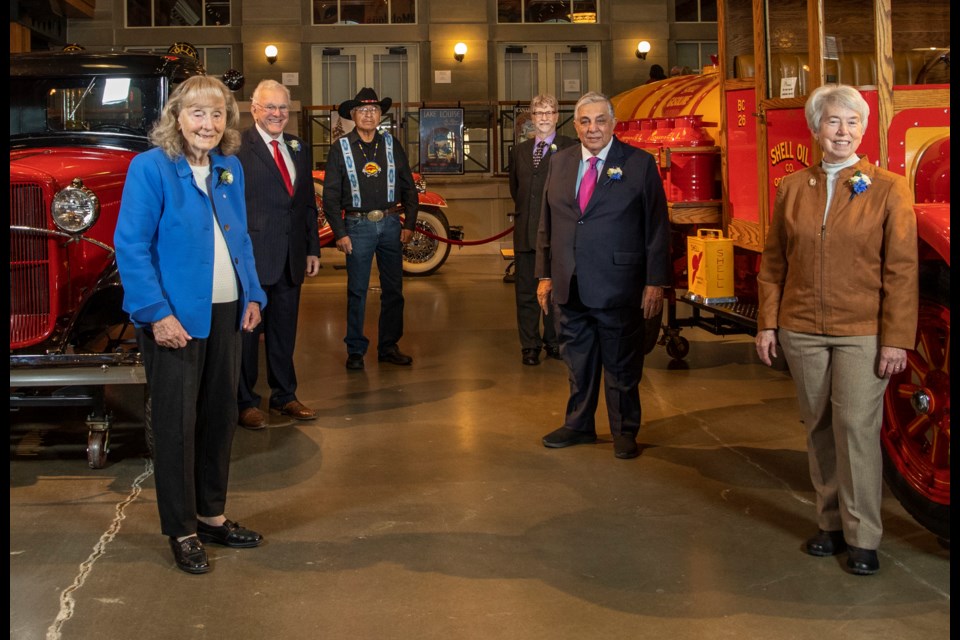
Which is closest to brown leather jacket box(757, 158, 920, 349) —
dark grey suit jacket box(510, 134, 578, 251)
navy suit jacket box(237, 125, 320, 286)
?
navy suit jacket box(237, 125, 320, 286)

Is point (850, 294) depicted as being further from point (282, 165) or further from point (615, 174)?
point (282, 165)

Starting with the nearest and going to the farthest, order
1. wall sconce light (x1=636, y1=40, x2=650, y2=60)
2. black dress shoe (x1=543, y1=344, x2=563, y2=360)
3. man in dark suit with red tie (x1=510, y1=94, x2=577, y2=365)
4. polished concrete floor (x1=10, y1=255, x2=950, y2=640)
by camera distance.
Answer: polished concrete floor (x1=10, y1=255, x2=950, y2=640)
man in dark suit with red tie (x1=510, y1=94, x2=577, y2=365)
black dress shoe (x1=543, y1=344, x2=563, y2=360)
wall sconce light (x1=636, y1=40, x2=650, y2=60)

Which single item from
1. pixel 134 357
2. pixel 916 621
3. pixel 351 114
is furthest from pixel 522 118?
pixel 916 621

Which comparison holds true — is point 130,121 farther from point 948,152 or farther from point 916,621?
point 916,621

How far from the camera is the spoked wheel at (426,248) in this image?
12938 mm

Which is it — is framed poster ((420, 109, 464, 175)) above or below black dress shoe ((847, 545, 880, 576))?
above

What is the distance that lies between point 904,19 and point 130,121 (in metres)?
4.02

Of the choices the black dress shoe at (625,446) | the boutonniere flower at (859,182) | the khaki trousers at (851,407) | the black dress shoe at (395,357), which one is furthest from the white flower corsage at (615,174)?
the black dress shoe at (395,357)

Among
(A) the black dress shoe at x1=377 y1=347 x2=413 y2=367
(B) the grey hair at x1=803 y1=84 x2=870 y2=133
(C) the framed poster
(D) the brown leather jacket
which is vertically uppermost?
(C) the framed poster

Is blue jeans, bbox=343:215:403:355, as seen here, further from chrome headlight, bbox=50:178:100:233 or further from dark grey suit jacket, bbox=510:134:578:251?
chrome headlight, bbox=50:178:100:233

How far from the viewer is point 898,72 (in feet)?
18.0

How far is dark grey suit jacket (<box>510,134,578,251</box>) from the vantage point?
7.16 m

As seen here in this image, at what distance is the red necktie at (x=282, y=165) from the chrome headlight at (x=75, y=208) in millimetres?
1077

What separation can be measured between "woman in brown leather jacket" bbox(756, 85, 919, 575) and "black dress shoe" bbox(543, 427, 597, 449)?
1702mm
